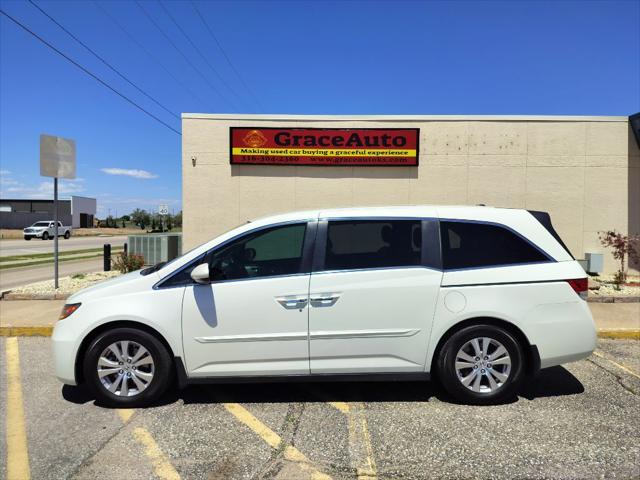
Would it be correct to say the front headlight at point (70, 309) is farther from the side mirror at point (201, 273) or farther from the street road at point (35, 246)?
the street road at point (35, 246)

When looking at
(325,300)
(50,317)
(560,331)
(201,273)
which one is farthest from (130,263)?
(560,331)

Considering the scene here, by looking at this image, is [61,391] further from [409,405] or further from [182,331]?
[409,405]

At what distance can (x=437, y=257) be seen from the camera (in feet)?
13.8

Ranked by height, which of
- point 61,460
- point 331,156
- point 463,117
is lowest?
point 61,460

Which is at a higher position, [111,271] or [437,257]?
[437,257]

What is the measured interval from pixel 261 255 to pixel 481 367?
7.43ft

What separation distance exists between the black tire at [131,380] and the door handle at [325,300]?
1370 mm

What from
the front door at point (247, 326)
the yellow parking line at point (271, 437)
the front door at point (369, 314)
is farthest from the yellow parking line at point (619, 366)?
the yellow parking line at point (271, 437)

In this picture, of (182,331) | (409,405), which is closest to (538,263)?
(409,405)

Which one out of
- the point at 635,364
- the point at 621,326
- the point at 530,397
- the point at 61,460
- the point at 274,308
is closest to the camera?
the point at 61,460

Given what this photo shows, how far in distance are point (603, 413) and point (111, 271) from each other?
1198 centimetres

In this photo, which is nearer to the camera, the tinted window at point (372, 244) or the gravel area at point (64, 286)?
the tinted window at point (372, 244)

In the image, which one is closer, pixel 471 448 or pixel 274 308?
pixel 471 448

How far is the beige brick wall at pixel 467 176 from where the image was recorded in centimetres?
1115
